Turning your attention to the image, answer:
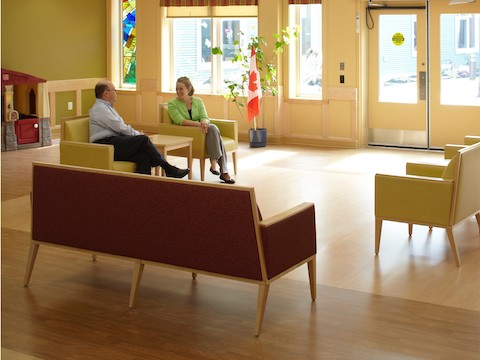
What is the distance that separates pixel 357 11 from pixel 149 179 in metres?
7.36

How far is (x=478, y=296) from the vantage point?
490 cm

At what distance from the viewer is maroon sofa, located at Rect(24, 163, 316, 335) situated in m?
4.30

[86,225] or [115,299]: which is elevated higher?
[86,225]

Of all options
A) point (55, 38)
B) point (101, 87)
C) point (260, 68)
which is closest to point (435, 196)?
point (101, 87)

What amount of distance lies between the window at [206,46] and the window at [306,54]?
0.79 meters

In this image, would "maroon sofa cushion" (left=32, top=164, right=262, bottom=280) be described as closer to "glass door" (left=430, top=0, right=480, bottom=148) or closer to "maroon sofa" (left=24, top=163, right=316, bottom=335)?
"maroon sofa" (left=24, top=163, right=316, bottom=335)

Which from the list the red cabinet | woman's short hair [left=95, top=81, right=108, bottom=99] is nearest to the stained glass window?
the red cabinet

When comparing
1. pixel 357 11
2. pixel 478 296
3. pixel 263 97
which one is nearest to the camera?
pixel 478 296

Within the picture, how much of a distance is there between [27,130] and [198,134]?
3.84 meters

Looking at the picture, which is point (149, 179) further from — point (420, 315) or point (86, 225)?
point (420, 315)

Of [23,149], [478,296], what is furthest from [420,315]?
[23,149]

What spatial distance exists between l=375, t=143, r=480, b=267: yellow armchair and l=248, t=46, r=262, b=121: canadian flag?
19.1 feet

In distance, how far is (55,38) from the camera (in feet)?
40.8

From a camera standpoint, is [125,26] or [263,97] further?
[125,26]
